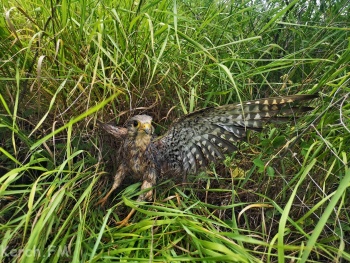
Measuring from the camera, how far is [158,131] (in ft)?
6.29

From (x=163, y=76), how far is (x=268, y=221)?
82 centimetres

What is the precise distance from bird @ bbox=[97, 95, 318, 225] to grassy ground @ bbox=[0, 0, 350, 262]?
68 millimetres

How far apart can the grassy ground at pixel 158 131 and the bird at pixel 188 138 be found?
0.22 feet

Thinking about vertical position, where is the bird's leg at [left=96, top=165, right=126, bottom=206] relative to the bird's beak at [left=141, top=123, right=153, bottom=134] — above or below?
below

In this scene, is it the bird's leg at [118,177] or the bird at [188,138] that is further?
the bird's leg at [118,177]

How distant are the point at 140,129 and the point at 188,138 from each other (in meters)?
0.22

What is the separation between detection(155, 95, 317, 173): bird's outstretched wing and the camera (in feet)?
4.78

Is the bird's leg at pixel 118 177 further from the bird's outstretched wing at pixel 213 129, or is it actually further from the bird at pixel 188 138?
the bird's outstretched wing at pixel 213 129

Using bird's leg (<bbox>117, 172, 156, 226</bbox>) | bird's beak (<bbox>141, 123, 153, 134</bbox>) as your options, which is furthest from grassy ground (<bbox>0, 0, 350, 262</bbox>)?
bird's beak (<bbox>141, 123, 153, 134</bbox>)

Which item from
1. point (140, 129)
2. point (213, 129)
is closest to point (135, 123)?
point (140, 129)

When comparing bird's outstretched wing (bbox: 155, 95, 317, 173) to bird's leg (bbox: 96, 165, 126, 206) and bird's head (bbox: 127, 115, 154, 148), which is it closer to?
bird's head (bbox: 127, 115, 154, 148)

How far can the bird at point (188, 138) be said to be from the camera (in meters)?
1.47

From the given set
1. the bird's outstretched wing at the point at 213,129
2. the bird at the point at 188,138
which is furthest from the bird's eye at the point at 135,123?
the bird's outstretched wing at the point at 213,129

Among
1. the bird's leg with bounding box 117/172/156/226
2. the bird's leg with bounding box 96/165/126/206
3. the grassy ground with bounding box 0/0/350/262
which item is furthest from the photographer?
the bird's leg with bounding box 96/165/126/206
